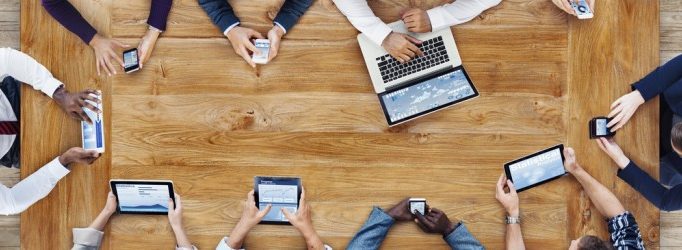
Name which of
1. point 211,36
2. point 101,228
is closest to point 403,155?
point 211,36

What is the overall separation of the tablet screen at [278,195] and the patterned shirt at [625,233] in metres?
1.39

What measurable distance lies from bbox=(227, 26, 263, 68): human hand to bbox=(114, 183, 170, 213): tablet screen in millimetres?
680

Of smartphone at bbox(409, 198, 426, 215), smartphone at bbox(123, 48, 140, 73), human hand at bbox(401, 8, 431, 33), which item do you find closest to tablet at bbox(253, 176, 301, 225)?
smartphone at bbox(409, 198, 426, 215)

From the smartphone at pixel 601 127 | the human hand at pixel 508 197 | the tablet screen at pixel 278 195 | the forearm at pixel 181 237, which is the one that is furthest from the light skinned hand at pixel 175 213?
the smartphone at pixel 601 127

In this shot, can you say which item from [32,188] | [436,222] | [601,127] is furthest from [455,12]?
[32,188]

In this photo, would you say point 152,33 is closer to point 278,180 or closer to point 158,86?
point 158,86

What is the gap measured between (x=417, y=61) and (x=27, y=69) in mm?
1712

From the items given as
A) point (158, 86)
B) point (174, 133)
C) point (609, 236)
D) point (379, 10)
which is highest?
point (379, 10)

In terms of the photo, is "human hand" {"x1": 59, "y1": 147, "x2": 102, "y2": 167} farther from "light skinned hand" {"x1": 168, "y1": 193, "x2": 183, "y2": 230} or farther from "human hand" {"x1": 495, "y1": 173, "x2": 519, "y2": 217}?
"human hand" {"x1": 495, "y1": 173, "x2": 519, "y2": 217}

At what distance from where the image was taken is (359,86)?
2.67m

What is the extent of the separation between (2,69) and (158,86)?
26.7 inches

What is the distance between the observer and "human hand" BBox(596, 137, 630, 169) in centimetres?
261

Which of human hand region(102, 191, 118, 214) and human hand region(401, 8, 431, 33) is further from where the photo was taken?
human hand region(102, 191, 118, 214)

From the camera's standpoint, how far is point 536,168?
8.77 ft
